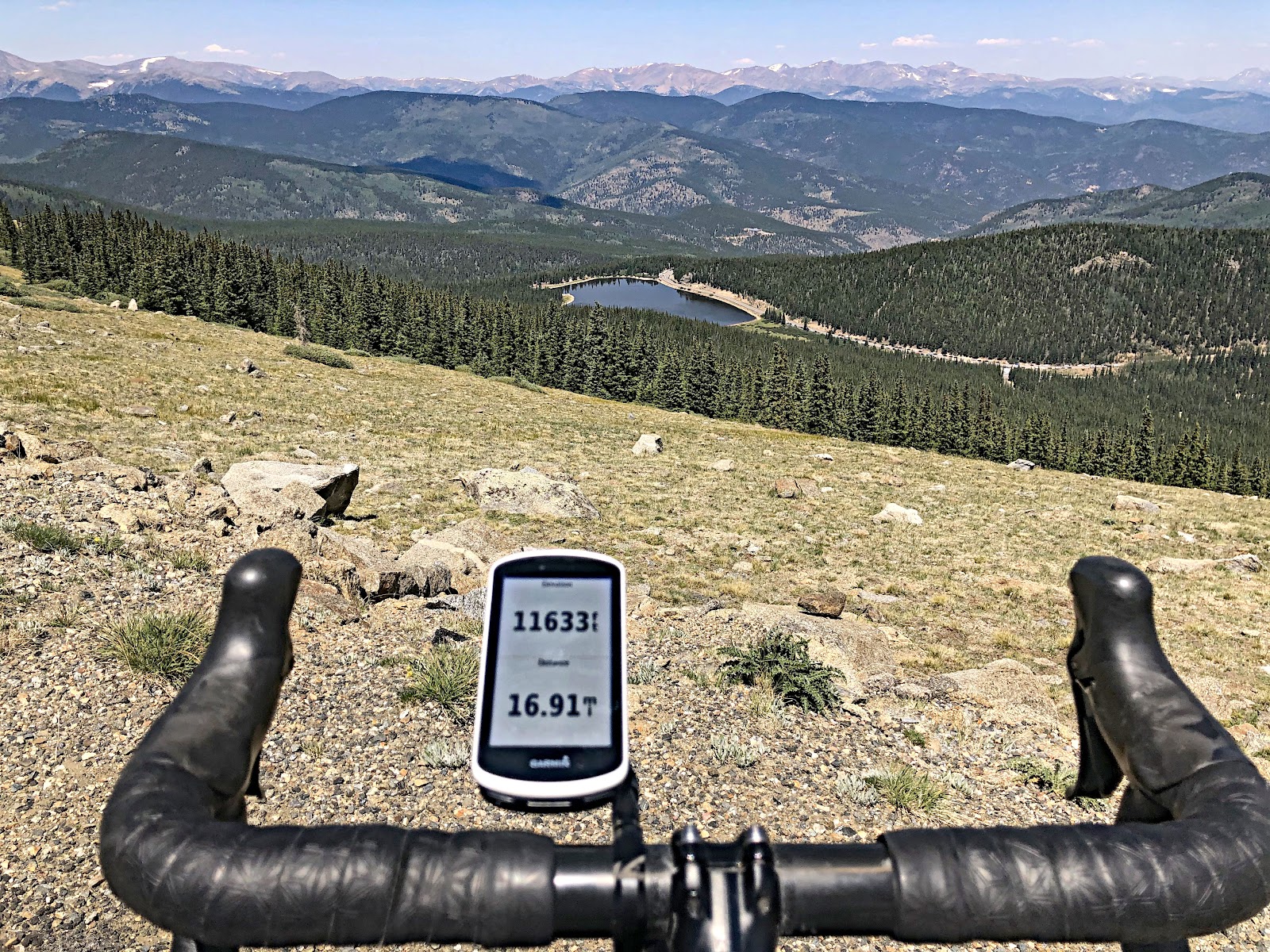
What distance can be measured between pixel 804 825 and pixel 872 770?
1413mm

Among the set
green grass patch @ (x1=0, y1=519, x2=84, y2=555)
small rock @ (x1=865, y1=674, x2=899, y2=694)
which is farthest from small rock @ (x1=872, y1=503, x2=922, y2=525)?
green grass patch @ (x1=0, y1=519, x2=84, y2=555)

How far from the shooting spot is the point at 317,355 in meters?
57.7

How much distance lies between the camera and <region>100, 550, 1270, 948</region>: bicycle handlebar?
144 centimetres

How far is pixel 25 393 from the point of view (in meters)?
25.5

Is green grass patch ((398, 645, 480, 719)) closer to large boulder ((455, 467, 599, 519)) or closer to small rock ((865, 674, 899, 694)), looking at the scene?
small rock ((865, 674, 899, 694))

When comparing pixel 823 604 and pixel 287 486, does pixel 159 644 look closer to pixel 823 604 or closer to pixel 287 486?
pixel 287 486

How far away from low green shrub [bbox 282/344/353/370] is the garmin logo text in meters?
59.0

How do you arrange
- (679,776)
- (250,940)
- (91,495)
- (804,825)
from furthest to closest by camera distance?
(91,495)
(679,776)
(804,825)
(250,940)

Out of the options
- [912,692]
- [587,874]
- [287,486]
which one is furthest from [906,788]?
[287,486]

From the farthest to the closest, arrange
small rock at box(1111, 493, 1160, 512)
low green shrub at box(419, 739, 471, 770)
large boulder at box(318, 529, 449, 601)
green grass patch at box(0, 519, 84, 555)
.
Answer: small rock at box(1111, 493, 1160, 512) < large boulder at box(318, 529, 449, 601) < green grass patch at box(0, 519, 84, 555) < low green shrub at box(419, 739, 471, 770)

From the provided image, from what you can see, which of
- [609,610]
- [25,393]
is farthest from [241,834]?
[25,393]

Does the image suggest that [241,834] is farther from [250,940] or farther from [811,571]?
[811,571]

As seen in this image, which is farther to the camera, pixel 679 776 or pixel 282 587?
pixel 679 776

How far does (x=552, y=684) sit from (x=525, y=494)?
20.2m
